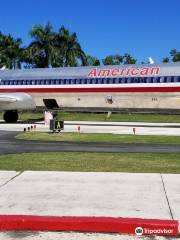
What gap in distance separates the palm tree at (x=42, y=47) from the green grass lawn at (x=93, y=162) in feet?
147

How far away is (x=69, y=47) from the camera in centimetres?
5897

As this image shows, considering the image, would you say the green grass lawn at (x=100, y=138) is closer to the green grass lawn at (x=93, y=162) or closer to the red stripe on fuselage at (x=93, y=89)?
the green grass lawn at (x=93, y=162)

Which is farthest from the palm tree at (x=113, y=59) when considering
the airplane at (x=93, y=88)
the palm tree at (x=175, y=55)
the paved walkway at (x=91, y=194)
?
the paved walkway at (x=91, y=194)

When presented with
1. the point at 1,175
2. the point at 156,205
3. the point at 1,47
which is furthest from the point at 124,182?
the point at 1,47

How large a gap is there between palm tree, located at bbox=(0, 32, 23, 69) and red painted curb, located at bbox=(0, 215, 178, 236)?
56717mm

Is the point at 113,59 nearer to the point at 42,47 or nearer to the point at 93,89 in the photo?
the point at 42,47

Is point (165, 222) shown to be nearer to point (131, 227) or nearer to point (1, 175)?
point (131, 227)

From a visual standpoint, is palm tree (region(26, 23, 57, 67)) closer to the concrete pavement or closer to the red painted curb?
the concrete pavement

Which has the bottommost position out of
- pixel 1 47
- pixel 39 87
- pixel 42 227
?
pixel 42 227

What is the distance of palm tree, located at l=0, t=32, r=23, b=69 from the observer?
63.0 metres

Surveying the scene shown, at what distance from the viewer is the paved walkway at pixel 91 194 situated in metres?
7.63

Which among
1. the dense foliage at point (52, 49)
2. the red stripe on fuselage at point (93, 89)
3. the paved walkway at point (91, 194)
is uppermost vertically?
the dense foliage at point (52, 49)

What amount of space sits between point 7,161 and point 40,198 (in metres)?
4.65

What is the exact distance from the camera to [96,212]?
7539 mm
